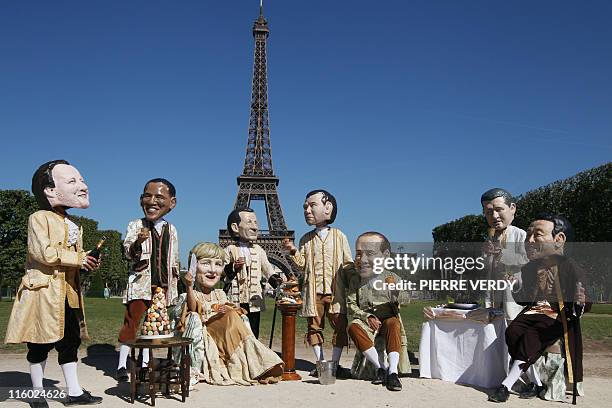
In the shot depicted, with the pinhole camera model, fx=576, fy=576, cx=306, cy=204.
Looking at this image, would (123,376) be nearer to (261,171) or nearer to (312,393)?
(312,393)

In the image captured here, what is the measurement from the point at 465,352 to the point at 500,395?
917 mm

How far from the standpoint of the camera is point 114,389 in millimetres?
6285

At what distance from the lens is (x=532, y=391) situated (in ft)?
20.3

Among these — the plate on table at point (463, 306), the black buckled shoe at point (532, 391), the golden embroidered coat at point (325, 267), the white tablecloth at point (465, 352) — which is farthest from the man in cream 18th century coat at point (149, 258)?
the black buckled shoe at point (532, 391)

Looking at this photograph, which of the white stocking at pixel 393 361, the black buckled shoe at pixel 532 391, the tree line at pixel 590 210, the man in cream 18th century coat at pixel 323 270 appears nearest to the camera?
the black buckled shoe at pixel 532 391

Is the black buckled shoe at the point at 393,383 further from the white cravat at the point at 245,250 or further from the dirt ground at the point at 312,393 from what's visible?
the white cravat at the point at 245,250

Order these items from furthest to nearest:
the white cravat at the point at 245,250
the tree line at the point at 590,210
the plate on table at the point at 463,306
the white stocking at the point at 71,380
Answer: the tree line at the point at 590,210 → the white cravat at the point at 245,250 → the plate on table at the point at 463,306 → the white stocking at the point at 71,380

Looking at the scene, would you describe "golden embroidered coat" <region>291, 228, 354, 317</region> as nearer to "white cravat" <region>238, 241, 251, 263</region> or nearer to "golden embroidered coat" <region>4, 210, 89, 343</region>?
"white cravat" <region>238, 241, 251, 263</region>

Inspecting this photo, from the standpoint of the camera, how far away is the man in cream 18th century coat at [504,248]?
21.8 feet

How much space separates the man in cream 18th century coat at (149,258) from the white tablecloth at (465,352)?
10.3 feet

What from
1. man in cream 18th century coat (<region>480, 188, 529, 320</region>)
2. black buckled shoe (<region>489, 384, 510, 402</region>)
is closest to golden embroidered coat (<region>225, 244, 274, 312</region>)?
man in cream 18th century coat (<region>480, 188, 529, 320</region>)

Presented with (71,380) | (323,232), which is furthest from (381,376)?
(71,380)

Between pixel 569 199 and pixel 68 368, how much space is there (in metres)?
24.3

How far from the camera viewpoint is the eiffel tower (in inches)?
1789
